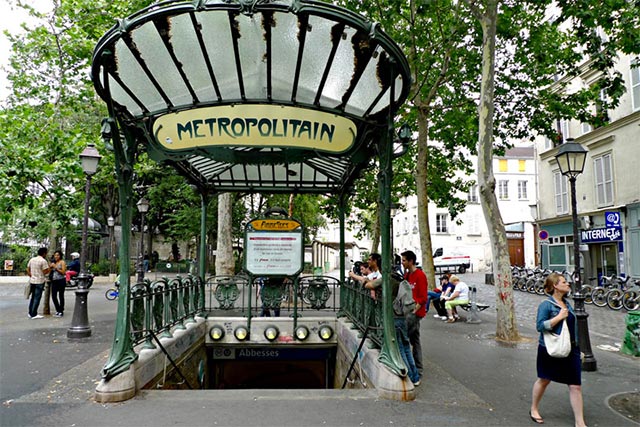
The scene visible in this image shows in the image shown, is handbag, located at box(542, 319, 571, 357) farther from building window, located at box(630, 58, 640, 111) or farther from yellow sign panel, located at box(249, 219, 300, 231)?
building window, located at box(630, 58, 640, 111)

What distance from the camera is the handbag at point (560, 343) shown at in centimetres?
426

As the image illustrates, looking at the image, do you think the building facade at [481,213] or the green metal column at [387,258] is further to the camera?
the building facade at [481,213]

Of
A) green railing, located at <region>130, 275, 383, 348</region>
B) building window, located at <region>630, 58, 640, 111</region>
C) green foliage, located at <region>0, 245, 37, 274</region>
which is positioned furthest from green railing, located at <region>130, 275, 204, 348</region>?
green foliage, located at <region>0, 245, 37, 274</region>

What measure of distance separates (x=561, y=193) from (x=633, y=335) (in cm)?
1897

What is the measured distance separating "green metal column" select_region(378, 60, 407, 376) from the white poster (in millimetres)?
2919

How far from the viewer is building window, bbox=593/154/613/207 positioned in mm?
20719

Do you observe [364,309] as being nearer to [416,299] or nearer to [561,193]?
[416,299]

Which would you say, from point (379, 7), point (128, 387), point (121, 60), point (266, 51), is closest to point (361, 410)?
point (128, 387)

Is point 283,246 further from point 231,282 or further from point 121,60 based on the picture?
point 121,60

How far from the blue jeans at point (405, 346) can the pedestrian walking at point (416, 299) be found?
0.26 meters

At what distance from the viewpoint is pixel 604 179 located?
21.1 metres

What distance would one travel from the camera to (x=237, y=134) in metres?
5.68

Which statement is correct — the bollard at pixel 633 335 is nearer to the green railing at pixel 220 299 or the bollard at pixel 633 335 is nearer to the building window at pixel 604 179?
the green railing at pixel 220 299

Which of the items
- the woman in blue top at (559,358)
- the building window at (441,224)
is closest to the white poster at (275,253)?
the woman in blue top at (559,358)
